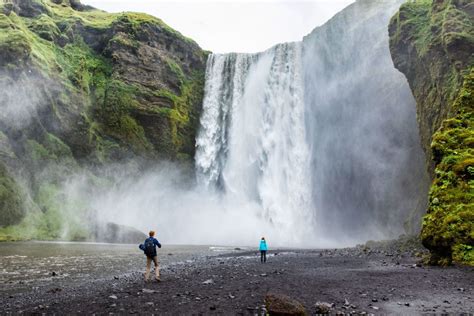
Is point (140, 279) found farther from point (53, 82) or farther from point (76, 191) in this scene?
point (53, 82)

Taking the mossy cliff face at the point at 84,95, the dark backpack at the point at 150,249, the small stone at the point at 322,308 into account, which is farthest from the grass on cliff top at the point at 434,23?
the mossy cliff face at the point at 84,95

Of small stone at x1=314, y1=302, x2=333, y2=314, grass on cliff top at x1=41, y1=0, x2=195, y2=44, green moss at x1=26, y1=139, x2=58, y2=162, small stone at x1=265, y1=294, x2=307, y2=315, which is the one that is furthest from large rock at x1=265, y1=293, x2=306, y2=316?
grass on cliff top at x1=41, y1=0, x2=195, y2=44

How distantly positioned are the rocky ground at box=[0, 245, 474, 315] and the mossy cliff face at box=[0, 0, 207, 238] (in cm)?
3096

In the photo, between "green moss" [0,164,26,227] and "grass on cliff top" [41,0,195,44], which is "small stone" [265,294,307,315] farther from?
"grass on cliff top" [41,0,195,44]

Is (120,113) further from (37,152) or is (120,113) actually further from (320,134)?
(320,134)

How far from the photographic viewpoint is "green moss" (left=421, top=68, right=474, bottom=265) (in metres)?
14.8

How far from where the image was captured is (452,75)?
2600 centimetres

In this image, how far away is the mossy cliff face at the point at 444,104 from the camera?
1516 centimetres

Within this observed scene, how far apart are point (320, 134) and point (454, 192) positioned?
3720cm

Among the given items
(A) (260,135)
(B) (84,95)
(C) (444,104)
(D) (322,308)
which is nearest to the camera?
(D) (322,308)

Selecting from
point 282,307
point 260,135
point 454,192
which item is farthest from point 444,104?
point 260,135

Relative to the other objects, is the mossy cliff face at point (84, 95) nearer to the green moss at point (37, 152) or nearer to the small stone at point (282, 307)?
the green moss at point (37, 152)

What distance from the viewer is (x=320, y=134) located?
53.3 meters

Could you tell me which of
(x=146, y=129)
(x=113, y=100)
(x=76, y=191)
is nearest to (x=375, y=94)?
(x=146, y=129)
